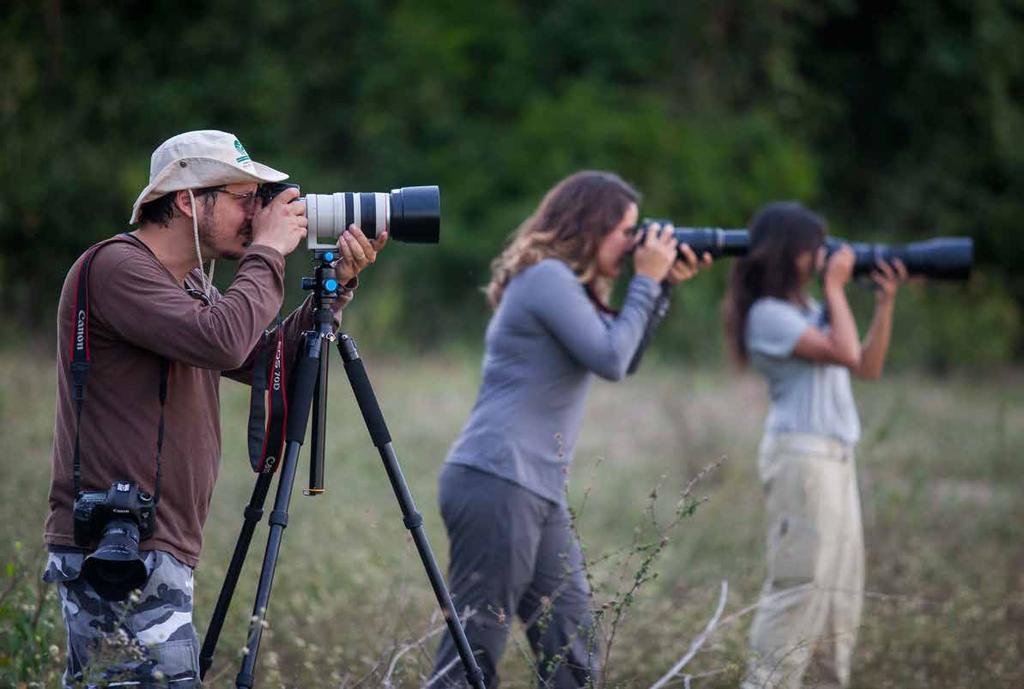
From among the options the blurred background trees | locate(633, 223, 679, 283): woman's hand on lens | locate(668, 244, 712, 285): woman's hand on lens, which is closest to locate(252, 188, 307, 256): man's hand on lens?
locate(633, 223, 679, 283): woman's hand on lens

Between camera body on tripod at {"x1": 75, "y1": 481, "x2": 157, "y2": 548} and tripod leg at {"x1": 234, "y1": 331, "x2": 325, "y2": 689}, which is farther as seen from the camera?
tripod leg at {"x1": 234, "y1": 331, "x2": 325, "y2": 689}

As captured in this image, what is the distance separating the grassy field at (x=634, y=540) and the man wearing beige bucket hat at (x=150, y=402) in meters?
0.48

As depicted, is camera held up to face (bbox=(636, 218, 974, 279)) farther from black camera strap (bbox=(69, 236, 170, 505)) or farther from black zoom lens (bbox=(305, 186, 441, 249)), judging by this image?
black camera strap (bbox=(69, 236, 170, 505))

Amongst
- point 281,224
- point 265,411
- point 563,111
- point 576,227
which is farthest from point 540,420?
point 563,111

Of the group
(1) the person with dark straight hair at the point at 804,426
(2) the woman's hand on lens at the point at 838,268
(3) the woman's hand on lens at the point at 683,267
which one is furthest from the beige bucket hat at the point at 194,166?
(2) the woman's hand on lens at the point at 838,268

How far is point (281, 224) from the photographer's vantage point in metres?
2.81

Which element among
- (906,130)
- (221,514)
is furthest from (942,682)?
(906,130)

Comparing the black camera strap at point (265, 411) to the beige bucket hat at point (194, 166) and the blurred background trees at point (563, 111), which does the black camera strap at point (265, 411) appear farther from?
the blurred background trees at point (563, 111)

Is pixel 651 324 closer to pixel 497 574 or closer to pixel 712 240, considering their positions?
pixel 712 240

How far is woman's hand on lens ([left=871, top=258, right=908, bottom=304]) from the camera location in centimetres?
477

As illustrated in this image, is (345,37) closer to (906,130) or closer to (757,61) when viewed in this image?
(757,61)

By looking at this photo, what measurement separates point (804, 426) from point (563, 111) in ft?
46.9

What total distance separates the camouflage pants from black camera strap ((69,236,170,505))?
0.17 m

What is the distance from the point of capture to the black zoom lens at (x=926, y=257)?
470 centimetres
